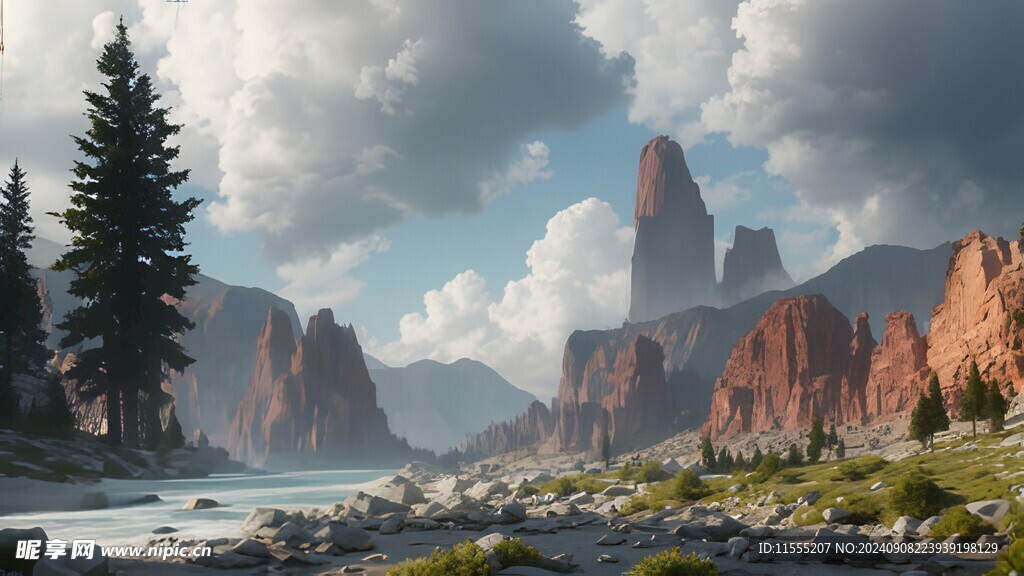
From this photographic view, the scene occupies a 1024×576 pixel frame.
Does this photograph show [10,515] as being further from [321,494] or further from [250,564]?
[321,494]

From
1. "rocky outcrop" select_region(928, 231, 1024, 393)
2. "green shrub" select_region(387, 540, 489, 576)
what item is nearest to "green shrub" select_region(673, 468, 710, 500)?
"green shrub" select_region(387, 540, 489, 576)

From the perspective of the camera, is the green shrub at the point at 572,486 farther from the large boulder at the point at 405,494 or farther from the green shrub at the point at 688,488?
the large boulder at the point at 405,494

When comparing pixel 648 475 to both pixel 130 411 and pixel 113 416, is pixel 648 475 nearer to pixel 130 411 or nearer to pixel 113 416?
pixel 130 411

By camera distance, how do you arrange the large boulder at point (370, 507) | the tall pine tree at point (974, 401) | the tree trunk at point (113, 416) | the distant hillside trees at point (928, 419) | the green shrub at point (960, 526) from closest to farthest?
the green shrub at point (960, 526), the large boulder at point (370, 507), the tree trunk at point (113, 416), the distant hillside trees at point (928, 419), the tall pine tree at point (974, 401)

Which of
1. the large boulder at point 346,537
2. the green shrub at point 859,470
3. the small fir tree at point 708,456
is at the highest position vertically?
the large boulder at point 346,537

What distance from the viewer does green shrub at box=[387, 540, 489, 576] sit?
18.3 metres

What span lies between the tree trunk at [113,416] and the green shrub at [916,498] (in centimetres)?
5097

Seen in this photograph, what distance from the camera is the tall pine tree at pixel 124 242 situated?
170 feet

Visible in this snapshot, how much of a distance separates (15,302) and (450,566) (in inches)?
2259

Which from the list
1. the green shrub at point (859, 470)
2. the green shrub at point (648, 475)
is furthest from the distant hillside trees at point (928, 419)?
the green shrub at point (648, 475)

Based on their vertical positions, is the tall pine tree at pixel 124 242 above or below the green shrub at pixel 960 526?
above

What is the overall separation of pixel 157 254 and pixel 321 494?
24890 mm

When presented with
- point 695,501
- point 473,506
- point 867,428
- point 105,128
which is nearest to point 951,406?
point 867,428

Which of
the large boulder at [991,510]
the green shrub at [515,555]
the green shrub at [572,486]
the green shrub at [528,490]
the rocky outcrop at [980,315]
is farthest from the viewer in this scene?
the rocky outcrop at [980,315]
